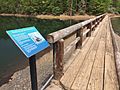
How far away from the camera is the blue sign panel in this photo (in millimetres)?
2736

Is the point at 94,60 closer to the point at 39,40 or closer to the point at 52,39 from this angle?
the point at 52,39

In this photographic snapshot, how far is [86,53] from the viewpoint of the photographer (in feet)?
21.9

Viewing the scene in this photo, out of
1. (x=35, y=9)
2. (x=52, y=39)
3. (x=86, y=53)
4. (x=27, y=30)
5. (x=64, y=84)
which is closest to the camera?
(x=27, y=30)

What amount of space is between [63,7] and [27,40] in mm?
55836

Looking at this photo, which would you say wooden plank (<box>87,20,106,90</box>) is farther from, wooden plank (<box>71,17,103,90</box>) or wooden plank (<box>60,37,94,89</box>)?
wooden plank (<box>60,37,94,89</box>)

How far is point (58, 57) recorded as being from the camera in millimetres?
4293

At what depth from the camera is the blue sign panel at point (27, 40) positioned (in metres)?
2.74

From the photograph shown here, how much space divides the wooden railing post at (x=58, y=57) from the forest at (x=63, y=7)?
52.3 meters

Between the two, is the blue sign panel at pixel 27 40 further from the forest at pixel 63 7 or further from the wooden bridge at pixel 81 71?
the forest at pixel 63 7

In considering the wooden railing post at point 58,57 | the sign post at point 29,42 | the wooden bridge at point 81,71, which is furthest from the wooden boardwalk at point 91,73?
the sign post at point 29,42

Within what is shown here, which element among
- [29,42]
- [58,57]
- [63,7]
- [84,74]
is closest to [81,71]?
[84,74]

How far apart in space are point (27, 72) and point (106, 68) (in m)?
5.04

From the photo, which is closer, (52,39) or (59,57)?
(52,39)

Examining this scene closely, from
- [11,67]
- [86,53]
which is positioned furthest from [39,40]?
[11,67]
